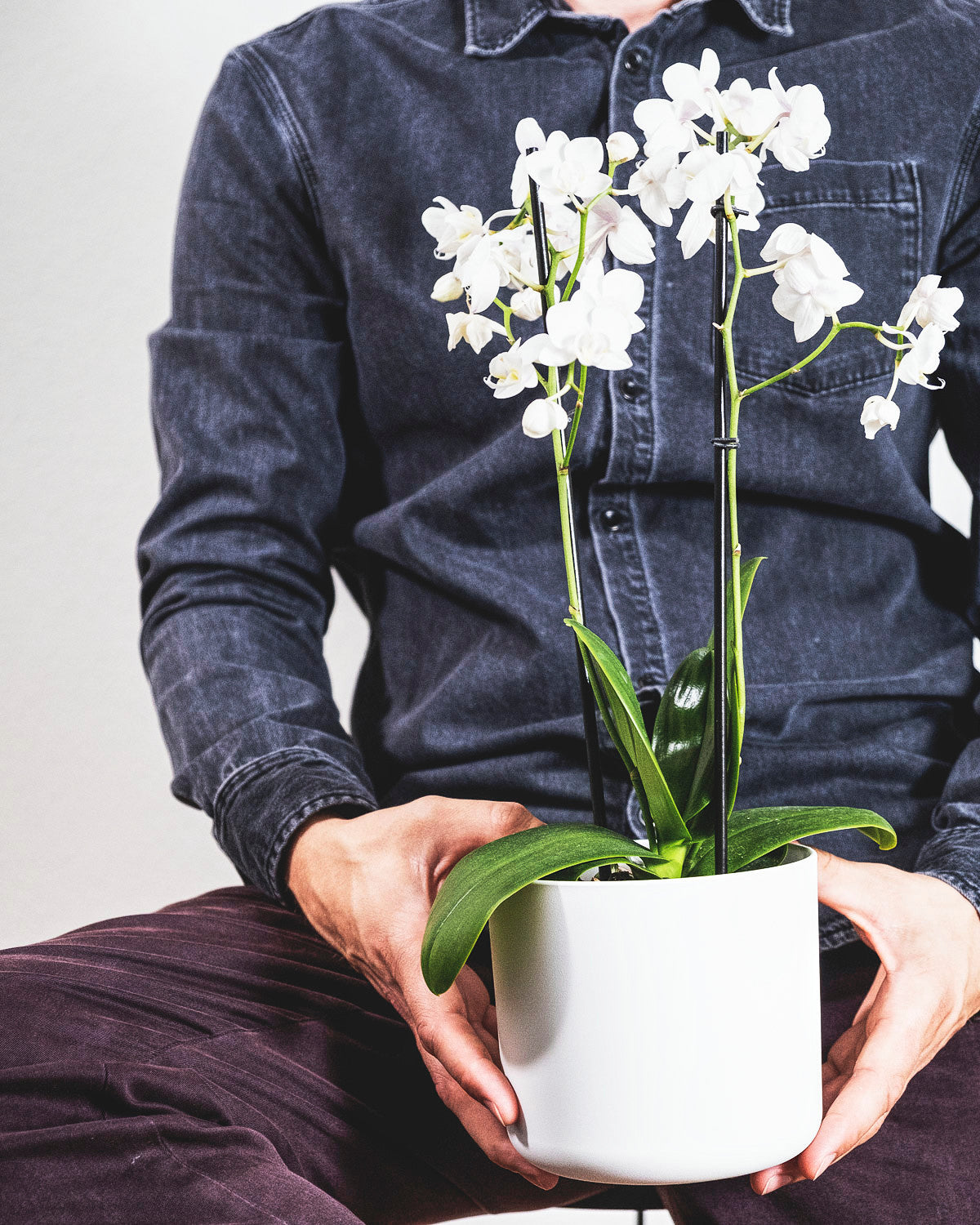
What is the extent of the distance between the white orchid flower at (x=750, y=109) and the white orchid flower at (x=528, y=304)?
11cm

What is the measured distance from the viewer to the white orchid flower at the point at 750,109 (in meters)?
0.45

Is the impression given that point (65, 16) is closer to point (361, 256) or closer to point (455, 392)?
point (361, 256)

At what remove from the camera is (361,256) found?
0.95 metres

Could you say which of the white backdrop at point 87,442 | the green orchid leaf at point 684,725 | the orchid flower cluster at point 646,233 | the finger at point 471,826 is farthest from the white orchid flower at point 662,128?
the white backdrop at point 87,442

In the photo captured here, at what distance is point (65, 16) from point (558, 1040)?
1706 mm

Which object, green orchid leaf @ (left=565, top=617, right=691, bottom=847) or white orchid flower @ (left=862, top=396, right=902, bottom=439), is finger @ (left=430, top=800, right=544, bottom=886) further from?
white orchid flower @ (left=862, top=396, right=902, bottom=439)

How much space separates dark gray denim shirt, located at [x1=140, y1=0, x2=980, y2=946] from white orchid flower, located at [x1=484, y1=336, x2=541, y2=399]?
0.38m

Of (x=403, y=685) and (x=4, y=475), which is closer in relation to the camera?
(x=403, y=685)

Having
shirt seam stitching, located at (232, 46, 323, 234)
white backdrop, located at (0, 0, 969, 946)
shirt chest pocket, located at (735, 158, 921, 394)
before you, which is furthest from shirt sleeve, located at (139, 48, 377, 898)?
white backdrop, located at (0, 0, 969, 946)

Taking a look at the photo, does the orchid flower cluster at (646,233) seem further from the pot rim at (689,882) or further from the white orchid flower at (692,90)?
the pot rim at (689,882)

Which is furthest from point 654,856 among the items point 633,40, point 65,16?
point 65,16

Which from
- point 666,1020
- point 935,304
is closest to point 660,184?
point 935,304

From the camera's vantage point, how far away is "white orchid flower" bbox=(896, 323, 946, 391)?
49 cm

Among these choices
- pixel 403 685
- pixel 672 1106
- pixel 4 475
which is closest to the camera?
pixel 672 1106
